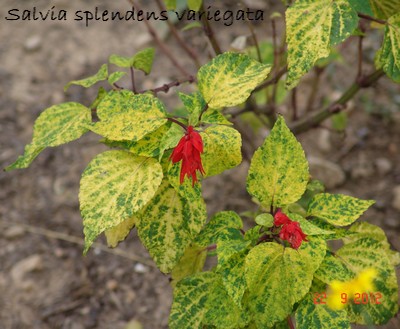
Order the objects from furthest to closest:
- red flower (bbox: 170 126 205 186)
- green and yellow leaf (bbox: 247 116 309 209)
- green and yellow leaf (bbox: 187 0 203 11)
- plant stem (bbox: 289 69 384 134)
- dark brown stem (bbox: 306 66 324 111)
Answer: dark brown stem (bbox: 306 66 324 111), plant stem (bbox: 289 69 384 134), green and yellow leaf (bbox: 187 0 203 11), green and yellow leaf (bbox: 247 116 309 209), red flower (bbox: 170 126 205 186)

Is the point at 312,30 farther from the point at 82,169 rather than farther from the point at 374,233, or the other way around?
the point at 82,169

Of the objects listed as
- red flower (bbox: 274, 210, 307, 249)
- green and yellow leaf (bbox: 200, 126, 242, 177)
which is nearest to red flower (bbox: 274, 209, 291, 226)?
red flower (bbox: 274, 210, 307, 249)

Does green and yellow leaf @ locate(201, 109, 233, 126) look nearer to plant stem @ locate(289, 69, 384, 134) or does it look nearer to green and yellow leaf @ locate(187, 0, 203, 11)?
green and yellow leaf @ locate(187, 0, 203, 11)

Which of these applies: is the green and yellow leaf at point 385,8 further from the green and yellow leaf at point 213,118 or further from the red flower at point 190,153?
the red flower at point 190,153

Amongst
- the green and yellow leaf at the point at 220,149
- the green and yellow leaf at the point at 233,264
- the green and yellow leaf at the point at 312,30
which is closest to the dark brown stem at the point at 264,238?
the green and yellow leaf at the point at 233,264

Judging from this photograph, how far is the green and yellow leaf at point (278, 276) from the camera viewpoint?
90 centimetres

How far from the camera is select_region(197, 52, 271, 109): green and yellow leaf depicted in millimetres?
952

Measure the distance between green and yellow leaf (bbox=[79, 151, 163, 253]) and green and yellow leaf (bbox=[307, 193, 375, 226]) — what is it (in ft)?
1.00

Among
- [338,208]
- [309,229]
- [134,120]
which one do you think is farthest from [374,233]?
[134,120]

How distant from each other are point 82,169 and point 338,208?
1.26 meters

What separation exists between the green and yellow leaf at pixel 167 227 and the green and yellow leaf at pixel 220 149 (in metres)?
0.10

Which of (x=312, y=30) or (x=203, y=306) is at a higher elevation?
(x=312, y=30)

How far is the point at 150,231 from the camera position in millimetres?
1004

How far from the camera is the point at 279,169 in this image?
3.15 feet
